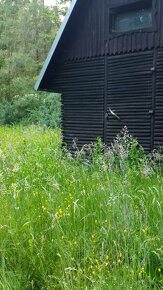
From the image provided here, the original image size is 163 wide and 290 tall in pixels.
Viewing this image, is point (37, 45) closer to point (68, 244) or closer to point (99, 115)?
point (99, 115)

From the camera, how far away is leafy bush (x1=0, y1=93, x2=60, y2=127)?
24172 mm

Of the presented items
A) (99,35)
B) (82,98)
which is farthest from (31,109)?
(99,35)

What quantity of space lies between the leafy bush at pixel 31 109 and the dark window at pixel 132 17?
1454 centimetres

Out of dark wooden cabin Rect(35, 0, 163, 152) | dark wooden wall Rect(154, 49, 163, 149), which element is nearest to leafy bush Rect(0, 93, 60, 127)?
dark wooden cabin Rect(35, 0, 163, 152)

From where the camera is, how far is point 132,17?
8.84 meters

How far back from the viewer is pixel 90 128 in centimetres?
991

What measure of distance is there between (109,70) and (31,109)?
56.8 feet

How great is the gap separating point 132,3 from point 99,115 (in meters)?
2.98

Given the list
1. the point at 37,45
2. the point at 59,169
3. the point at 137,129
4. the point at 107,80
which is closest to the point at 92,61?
the point at 107,80

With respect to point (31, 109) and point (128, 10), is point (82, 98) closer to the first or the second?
point (128, 10)

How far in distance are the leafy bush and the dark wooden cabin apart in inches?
524

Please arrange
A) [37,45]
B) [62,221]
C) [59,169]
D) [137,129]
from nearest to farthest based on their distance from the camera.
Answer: [62,221], [59,169], [137,129], [37,45]

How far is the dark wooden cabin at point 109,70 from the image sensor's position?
8.38 m

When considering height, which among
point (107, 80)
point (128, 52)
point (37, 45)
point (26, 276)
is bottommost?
point (26, 276)
